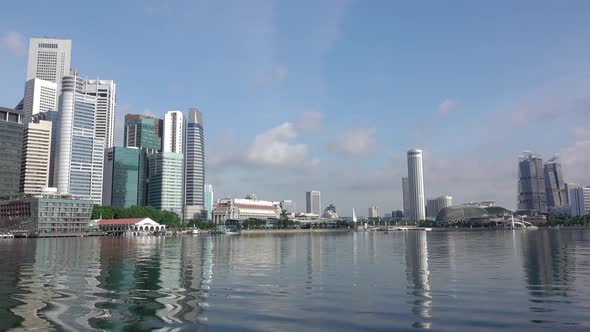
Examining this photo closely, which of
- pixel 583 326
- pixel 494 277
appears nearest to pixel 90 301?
pixel 583 326

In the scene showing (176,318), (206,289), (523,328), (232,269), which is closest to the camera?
(523,328)

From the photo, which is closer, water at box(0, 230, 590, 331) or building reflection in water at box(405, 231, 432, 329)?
water at box(0, 230, 590, 331)

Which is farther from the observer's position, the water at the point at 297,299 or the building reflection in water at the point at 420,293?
the building reflection in water at the point at 420,293

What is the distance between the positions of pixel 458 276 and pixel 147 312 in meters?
28.5

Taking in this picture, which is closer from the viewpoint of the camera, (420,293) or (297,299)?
(297,299)

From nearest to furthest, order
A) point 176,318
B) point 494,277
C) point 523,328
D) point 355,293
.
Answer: point 523,328 → point 176,318 → point 355,293 → point 494,277

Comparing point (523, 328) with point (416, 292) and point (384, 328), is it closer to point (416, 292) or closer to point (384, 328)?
point (384, 328)

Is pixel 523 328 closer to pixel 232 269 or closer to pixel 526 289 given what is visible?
pixel 526 289

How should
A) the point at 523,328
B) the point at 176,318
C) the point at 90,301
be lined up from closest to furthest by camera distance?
the point at 523,328, the point at 176,318, the point at 90,301

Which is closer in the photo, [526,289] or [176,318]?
[176,318]

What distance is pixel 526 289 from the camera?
33.5 metres

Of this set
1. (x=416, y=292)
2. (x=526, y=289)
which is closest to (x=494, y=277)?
(x=526, y=289)

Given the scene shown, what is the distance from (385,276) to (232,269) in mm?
17065

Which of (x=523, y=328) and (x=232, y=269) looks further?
(x=232, y=269)
